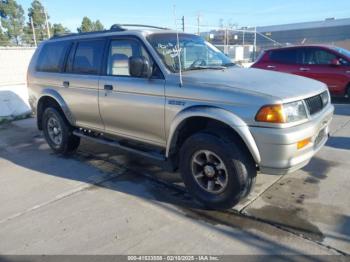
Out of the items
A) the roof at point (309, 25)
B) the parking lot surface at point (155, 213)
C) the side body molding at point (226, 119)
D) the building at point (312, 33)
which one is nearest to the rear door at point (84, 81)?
the parking lot surface at point (155, 213)

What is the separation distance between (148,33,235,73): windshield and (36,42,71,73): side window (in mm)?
1884

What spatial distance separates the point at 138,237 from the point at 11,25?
172ft

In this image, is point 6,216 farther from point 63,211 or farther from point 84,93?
point 84,93

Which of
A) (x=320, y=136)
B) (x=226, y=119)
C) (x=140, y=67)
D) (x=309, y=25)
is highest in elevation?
(x=309, y=25)

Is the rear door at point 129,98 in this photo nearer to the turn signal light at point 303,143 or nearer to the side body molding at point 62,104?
the side body molding at point 62,104

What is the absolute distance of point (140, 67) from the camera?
3863 millimetres

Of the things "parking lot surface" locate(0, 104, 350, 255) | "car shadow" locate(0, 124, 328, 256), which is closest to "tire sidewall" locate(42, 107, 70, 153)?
"car shadow" locate(0, 124, 328, 256)

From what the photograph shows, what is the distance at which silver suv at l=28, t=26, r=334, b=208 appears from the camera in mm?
3209

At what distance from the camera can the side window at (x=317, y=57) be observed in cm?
931

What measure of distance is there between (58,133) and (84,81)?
A: 140cm

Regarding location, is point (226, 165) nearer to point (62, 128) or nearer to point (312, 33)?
point (62, 128)

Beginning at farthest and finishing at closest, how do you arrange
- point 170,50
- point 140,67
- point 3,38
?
point 3,38
point 170,50
point 140,67

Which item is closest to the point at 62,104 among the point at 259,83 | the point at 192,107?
the point at 192,107

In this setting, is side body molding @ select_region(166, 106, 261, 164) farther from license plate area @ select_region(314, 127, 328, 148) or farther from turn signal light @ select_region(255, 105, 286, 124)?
license plate area @ select_region(314, 127, 328, 148)
